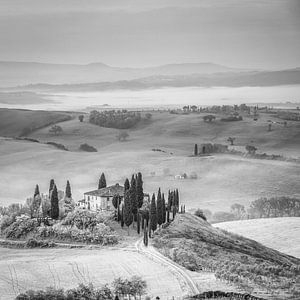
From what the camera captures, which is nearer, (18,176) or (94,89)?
(18,176)

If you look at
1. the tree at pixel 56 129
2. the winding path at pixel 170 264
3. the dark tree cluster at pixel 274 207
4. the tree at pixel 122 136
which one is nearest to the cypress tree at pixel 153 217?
the winding path at pixel 170 264

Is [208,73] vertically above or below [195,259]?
above

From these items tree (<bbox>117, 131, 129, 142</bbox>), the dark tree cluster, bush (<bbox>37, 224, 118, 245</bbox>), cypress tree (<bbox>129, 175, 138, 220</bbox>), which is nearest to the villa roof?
cypress tree (<bbox>129, 175, 138, 220</bbox>)

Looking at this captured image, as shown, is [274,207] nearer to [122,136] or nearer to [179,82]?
[122,136]

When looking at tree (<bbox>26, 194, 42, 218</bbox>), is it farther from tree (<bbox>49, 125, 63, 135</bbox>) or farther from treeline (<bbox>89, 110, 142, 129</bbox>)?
treeline (<bbox>89, 110, 142, 129</bbox>)

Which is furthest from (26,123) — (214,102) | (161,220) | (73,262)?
(73,262)

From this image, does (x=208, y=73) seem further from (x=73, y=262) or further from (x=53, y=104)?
(x=73, y=262)

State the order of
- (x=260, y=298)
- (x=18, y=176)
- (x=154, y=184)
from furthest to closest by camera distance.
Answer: (x=18, y=176) < (x=154, y=184) < (x=260, y=298)
